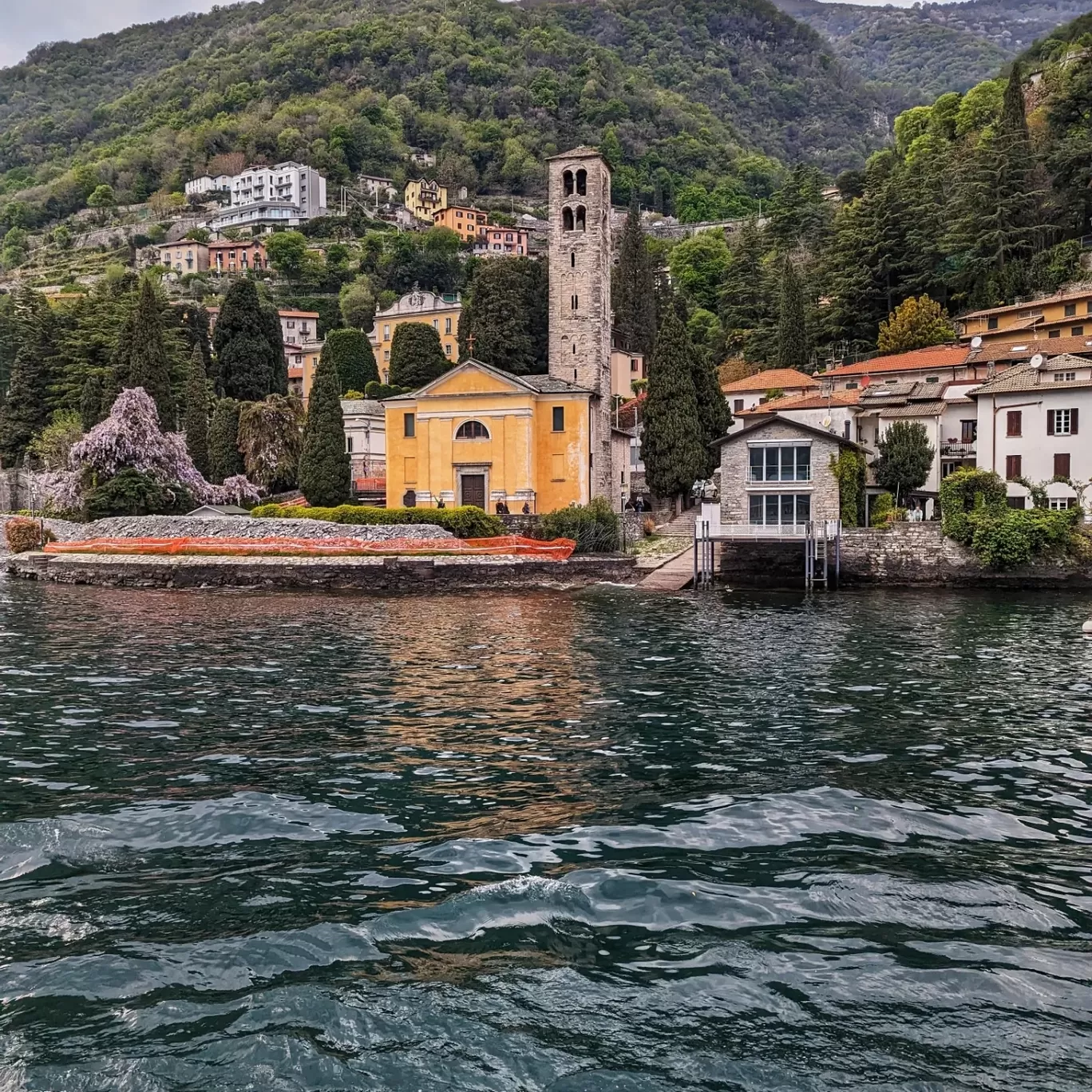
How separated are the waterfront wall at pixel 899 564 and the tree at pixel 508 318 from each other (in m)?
39.9

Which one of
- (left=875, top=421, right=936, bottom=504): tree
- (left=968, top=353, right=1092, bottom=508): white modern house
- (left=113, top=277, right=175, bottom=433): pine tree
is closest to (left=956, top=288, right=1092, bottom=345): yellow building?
(left=968, top=353, right=1092, bottom=508): white modern house

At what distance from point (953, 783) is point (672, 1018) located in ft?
20.8

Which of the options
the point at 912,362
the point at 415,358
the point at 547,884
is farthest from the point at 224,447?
the point at 547,884

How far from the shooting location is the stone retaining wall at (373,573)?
3728 cm

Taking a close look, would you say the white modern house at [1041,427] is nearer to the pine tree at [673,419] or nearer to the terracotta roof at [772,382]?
the pine tree at [673,419]

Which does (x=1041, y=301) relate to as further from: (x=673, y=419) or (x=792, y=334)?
(x=673, y=419)

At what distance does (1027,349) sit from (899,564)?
56.2ft

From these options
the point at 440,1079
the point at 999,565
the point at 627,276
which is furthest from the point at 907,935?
the point at 627,276

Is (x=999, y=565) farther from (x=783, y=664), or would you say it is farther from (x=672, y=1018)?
(x=672, y=1018)

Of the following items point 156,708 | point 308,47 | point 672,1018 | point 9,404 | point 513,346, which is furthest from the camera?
point 308,47

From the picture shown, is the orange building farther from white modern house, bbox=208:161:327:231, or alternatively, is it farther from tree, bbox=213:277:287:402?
tree, bbox=213:277:287:402

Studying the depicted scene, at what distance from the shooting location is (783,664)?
1959 cm

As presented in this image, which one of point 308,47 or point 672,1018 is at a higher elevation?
point 308,47

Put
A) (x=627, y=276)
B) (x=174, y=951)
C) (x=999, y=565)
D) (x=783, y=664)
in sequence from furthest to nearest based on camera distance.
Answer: (x=627, y=276)
(x=999, y=565)
(x=783, y=664)
(x=174, y=951)
